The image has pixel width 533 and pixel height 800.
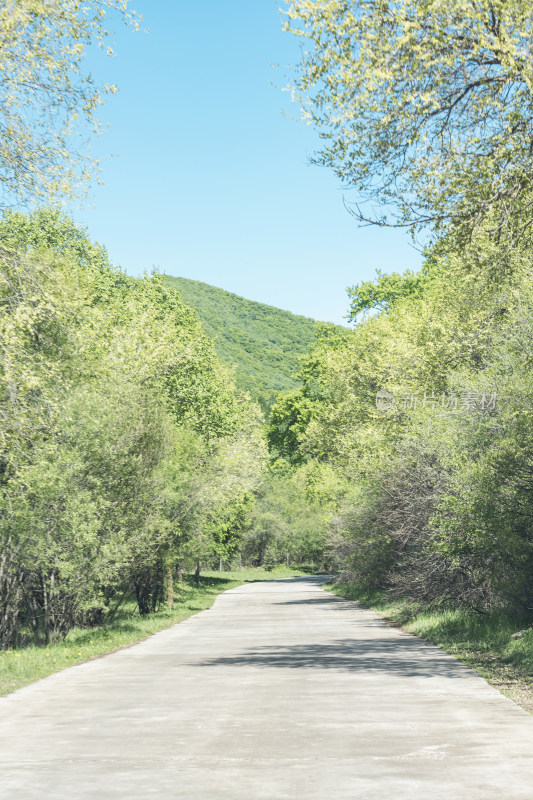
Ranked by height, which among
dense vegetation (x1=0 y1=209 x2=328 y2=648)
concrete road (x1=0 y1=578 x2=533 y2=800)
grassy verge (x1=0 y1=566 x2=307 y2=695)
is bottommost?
grassy verge (x1=0 y1=566 x2=307 y2=695)

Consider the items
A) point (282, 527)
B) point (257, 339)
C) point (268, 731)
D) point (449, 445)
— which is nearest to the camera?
point (268, 731)

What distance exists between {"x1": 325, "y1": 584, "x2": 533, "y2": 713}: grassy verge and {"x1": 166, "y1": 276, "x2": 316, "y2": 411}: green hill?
108514mm

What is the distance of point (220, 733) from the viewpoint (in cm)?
905

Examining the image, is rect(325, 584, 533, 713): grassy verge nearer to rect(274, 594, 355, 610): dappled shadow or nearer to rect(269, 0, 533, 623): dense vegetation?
rect(269, 0, 533, 623): dense vegetation

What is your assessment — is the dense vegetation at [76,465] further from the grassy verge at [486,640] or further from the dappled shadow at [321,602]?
the grassy verge at [486,640]

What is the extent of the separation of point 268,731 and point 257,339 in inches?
6763

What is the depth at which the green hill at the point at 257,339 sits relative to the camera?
499 feet

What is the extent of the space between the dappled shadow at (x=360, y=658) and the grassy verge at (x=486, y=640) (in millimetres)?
455

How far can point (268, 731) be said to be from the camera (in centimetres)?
916

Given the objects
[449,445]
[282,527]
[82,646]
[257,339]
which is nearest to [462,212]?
[449,445]

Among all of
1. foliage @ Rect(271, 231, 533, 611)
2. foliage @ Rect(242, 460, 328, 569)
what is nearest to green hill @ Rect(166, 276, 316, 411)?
foliage @ Rect(242, 460, 328, 569)

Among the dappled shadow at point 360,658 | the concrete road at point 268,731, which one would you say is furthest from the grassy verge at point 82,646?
the dappled shadow at point 360,658

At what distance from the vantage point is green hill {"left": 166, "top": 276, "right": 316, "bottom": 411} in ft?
499

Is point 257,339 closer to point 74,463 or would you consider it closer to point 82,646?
point 74,463
